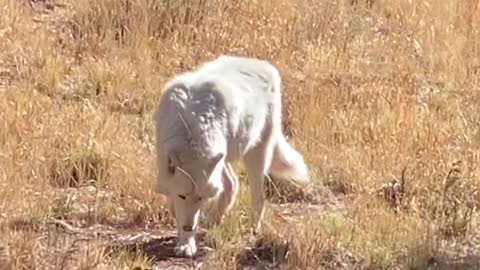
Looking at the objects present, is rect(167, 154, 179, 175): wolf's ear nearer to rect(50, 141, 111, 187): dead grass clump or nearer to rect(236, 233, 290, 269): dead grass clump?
rect(236, 233, 290, 269): dead grass clump

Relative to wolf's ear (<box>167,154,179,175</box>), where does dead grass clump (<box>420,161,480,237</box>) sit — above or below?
below

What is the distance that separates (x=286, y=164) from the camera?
7422mm

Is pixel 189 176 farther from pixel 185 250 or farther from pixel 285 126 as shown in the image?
pixel 285 126

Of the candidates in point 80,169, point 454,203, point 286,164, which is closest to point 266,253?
point 286,164

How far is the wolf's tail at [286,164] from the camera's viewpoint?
7340 mm

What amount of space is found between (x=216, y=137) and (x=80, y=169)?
1.72m

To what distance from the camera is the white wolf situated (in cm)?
611

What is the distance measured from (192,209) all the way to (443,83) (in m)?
4.80

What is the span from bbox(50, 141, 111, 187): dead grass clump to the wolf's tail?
115 cm

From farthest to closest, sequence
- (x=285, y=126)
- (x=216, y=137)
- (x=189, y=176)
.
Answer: (x=285, y=126), (x=216, y=137), (x=189, y=176)

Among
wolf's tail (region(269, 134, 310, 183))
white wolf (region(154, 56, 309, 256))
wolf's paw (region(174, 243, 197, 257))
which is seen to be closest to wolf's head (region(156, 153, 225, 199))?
white wolf (region(154, 56, 309, 256))

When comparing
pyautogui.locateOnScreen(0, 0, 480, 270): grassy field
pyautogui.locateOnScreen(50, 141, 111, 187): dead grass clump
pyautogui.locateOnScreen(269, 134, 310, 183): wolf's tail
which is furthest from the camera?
pyautogui.locateOnScreen(50, 141, 111, 187): dead grass clump

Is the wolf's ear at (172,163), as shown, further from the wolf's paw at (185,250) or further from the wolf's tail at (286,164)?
the wolf's tail at (286,164)

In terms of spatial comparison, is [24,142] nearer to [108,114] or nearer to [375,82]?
[108,114]
